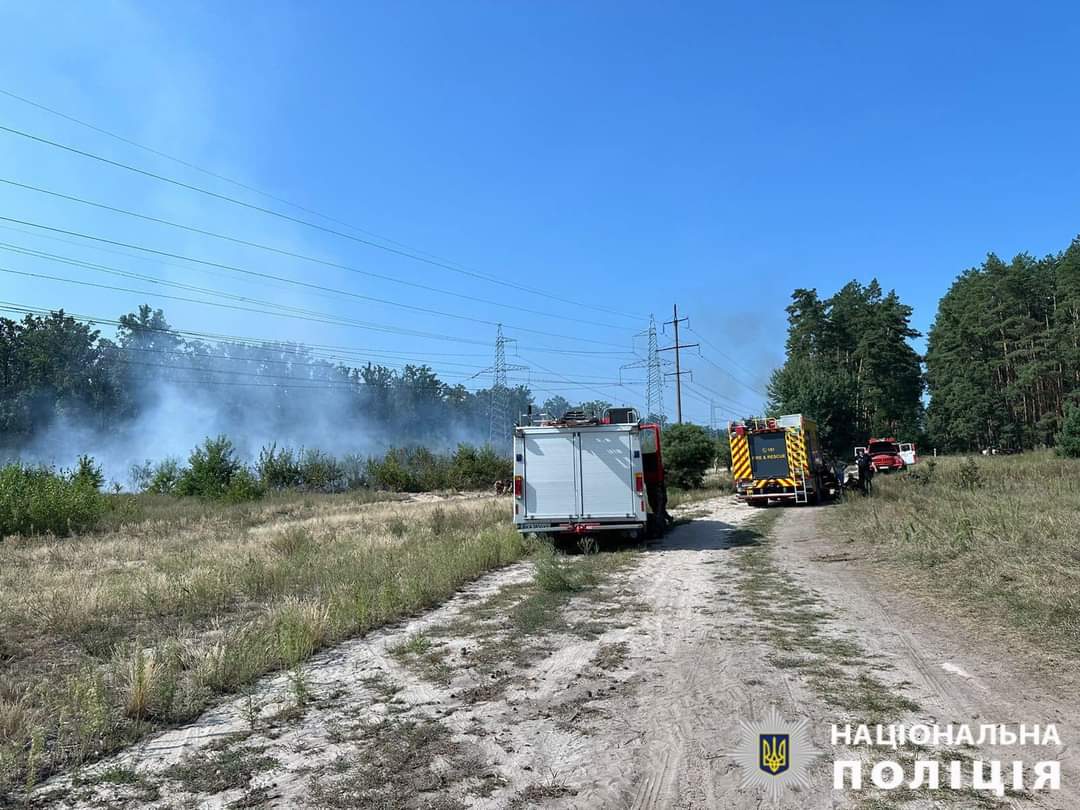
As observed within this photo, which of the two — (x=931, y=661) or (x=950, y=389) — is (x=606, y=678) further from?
(x=950, y=389)

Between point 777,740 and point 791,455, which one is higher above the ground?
point 791,455

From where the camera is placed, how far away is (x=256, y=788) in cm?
412

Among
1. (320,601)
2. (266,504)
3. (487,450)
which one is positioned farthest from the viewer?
(487,450)

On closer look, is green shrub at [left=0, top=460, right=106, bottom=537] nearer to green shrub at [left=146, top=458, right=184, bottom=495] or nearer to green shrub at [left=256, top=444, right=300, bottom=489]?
green shrub at [left=146, top=458, right=184, bottom=495]

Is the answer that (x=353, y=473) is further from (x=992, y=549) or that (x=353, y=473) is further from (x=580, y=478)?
(x=992, y=549)

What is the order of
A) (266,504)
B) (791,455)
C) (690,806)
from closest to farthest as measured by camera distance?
1. (690,806)
2. (791,455)
3. (266,504)

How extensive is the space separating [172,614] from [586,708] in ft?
21.7

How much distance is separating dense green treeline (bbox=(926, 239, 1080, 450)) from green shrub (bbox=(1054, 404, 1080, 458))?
2364 centimetres

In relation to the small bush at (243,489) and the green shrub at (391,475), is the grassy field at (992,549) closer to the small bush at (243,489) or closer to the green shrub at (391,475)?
the small bush at (243,489)

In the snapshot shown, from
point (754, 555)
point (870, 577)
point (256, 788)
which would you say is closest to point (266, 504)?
point (754, 555)

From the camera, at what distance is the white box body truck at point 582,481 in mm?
15031

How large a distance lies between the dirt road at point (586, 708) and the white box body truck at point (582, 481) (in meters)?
5.79

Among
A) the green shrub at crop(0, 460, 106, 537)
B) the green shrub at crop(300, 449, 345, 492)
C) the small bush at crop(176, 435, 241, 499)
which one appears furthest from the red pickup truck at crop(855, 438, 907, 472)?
the green shrub at crop(0, 460, 106, 537)

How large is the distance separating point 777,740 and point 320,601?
6.10m
